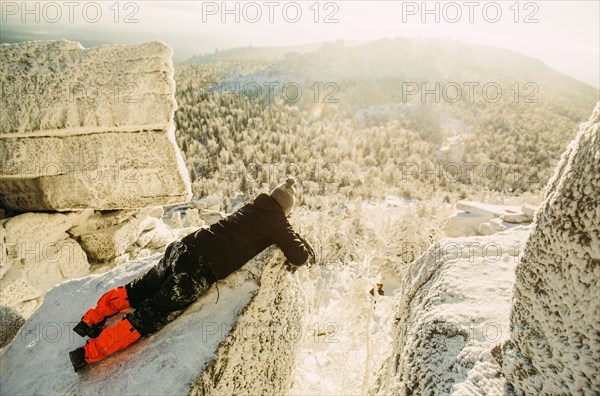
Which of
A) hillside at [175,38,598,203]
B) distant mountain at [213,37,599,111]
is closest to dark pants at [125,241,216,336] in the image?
hillside at [175,38,598,203]

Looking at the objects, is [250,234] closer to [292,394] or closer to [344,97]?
[292,394]

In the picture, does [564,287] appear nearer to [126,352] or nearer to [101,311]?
[126,352]

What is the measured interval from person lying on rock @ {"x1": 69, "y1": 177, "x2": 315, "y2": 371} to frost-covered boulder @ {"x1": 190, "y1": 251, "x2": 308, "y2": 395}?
7.7 inches

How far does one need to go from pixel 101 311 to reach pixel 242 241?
1087 millimetres

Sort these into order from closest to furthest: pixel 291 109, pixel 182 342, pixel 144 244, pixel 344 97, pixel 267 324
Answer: pixel 182 342
pixel 267 324
pixel 144 244
pixel 291 109
pixel 344 97

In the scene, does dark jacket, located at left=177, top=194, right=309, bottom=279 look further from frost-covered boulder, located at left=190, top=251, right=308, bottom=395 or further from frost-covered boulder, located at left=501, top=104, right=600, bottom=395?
frost-covered boulder, located at left=501, top=104, right=600, bottom=395

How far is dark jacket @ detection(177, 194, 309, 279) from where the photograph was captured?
8.14ft

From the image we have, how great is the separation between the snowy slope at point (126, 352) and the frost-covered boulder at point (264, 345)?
0.07 metres

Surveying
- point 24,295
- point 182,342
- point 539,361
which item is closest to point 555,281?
point 539,361

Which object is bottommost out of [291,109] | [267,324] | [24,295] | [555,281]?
[24,295]

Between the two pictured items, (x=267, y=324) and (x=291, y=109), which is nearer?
(x=267, y=324)

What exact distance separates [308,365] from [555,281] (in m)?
2.90

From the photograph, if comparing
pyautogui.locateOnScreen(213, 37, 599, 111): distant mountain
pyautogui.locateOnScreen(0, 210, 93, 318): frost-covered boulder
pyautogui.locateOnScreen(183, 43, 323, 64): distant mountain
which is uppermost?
pyautogui.locateOnScreen(183, 43, 323, 64): distant mountain

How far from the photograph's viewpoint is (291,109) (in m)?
21.1
